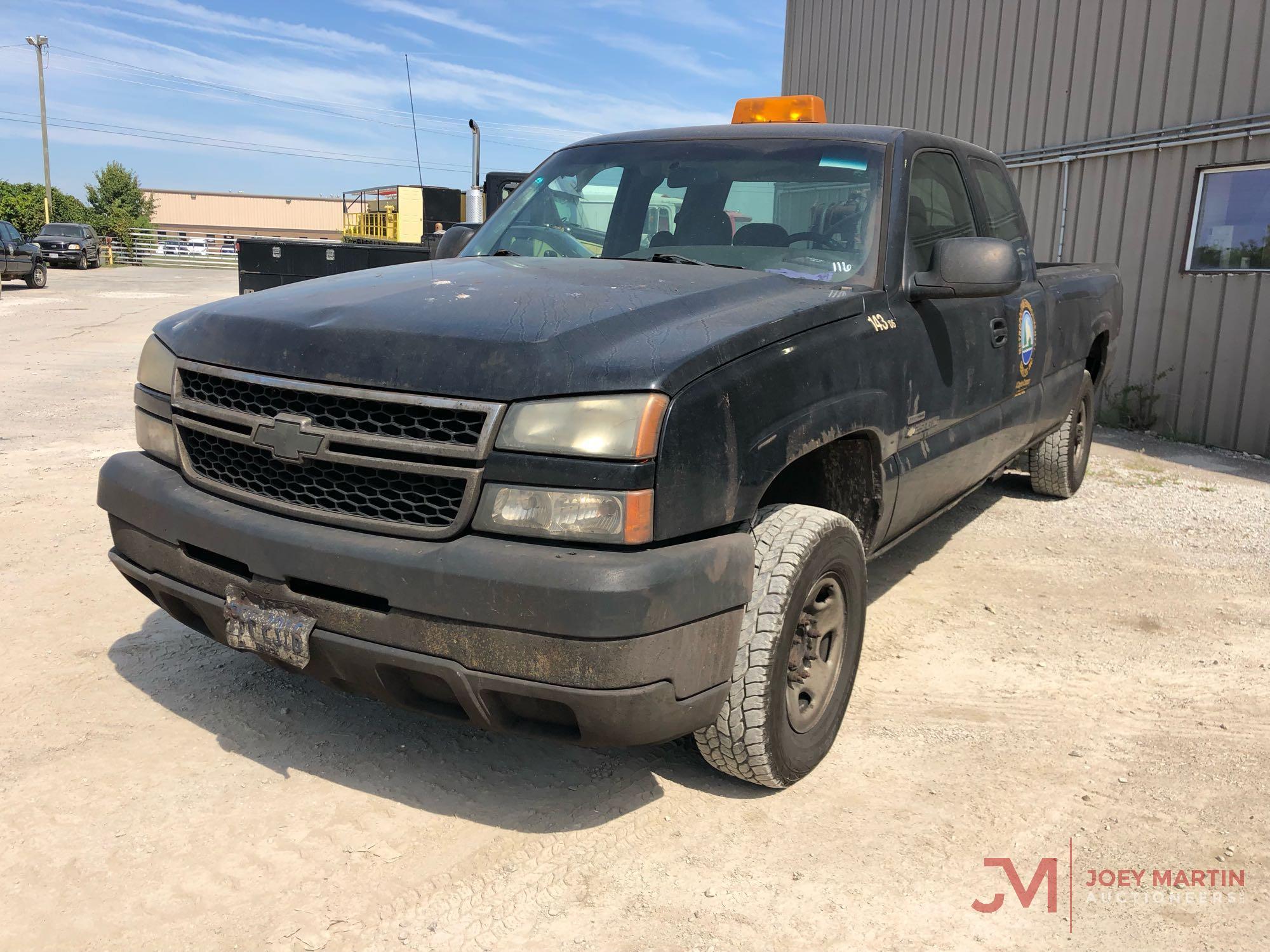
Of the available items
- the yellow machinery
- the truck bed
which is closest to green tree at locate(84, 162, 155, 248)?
the yellow machinery

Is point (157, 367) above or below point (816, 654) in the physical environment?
above

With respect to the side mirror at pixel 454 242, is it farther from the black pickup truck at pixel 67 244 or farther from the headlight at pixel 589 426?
the black pickup truck at pixel 67 244

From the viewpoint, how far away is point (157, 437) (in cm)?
290

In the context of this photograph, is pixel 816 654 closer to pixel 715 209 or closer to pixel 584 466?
pixel 584 466

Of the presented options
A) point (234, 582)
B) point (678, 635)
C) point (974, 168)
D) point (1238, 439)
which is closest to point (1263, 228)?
point (1238, 439)

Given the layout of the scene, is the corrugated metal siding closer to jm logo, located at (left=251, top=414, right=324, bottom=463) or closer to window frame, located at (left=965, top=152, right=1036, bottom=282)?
window frame, located at (left=965, top=152, right=1036, bottom=282)

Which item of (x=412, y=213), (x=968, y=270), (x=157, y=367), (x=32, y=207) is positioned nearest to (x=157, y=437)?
(x=157, y=367)

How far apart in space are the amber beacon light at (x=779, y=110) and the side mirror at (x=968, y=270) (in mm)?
1349

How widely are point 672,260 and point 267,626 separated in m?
1.76

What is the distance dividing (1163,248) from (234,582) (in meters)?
8.70

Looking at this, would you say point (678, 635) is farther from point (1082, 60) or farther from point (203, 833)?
point (1082, 60)

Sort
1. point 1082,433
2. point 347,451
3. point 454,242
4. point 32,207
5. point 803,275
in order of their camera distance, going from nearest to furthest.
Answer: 1. point 347,451
2. point 803,275
3. point 454,242
4. point 1082,433
5. point 32,207

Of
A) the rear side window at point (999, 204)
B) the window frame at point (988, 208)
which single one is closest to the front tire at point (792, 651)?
the window frame at point (988, 208)

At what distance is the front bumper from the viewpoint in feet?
7.06
